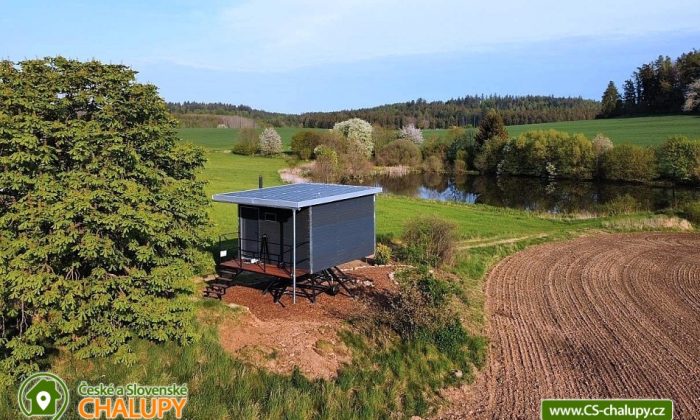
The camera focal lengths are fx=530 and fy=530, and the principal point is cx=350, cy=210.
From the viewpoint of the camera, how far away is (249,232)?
1471cm

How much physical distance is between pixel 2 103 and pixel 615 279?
18067 mm

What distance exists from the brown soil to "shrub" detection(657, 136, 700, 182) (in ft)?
163

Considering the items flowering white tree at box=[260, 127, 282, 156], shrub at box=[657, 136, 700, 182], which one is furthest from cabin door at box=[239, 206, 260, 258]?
flowering white tree at box=[260, 127, 282, 156]

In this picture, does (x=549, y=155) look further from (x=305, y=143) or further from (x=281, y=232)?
(x=281, y=232)

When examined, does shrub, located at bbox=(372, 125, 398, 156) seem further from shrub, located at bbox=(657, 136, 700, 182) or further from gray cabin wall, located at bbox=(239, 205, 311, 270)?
gray cabin wall, located at bbox=(239, 205, 311, 270)

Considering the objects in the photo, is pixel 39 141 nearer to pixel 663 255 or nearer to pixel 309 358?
pixel 309 358

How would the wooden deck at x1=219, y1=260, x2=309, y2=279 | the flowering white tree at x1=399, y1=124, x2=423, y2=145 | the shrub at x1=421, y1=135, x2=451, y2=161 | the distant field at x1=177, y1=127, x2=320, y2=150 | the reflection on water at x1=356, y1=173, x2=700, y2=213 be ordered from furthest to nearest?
the distant field at x1=177, y1=127, x2=320, y2=150 → the flowering white tree at x1=399, y1=124, x2=423, y2=145 → the shrub at x1=421, y1=135, x2=451, y2=161 → the reflection on water at x1=356, y1=173, x2=700, y2=213 → the wooden deck at x1=219, y1=260, x2=309, y2=279

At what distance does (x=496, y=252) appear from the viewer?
22.2 m

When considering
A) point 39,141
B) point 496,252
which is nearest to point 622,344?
point 496,252

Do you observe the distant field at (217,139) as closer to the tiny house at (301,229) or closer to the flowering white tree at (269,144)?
the flowering white tree at (269,144)

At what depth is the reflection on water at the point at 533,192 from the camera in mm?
44406

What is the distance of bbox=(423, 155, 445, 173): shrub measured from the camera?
76.8 m

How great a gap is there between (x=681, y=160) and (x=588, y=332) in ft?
161

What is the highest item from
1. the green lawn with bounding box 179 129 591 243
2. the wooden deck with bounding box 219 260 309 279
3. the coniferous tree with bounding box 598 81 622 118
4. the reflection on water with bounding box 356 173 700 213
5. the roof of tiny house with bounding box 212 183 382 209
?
the coniferous tree with bounding box 598 81 622 118
